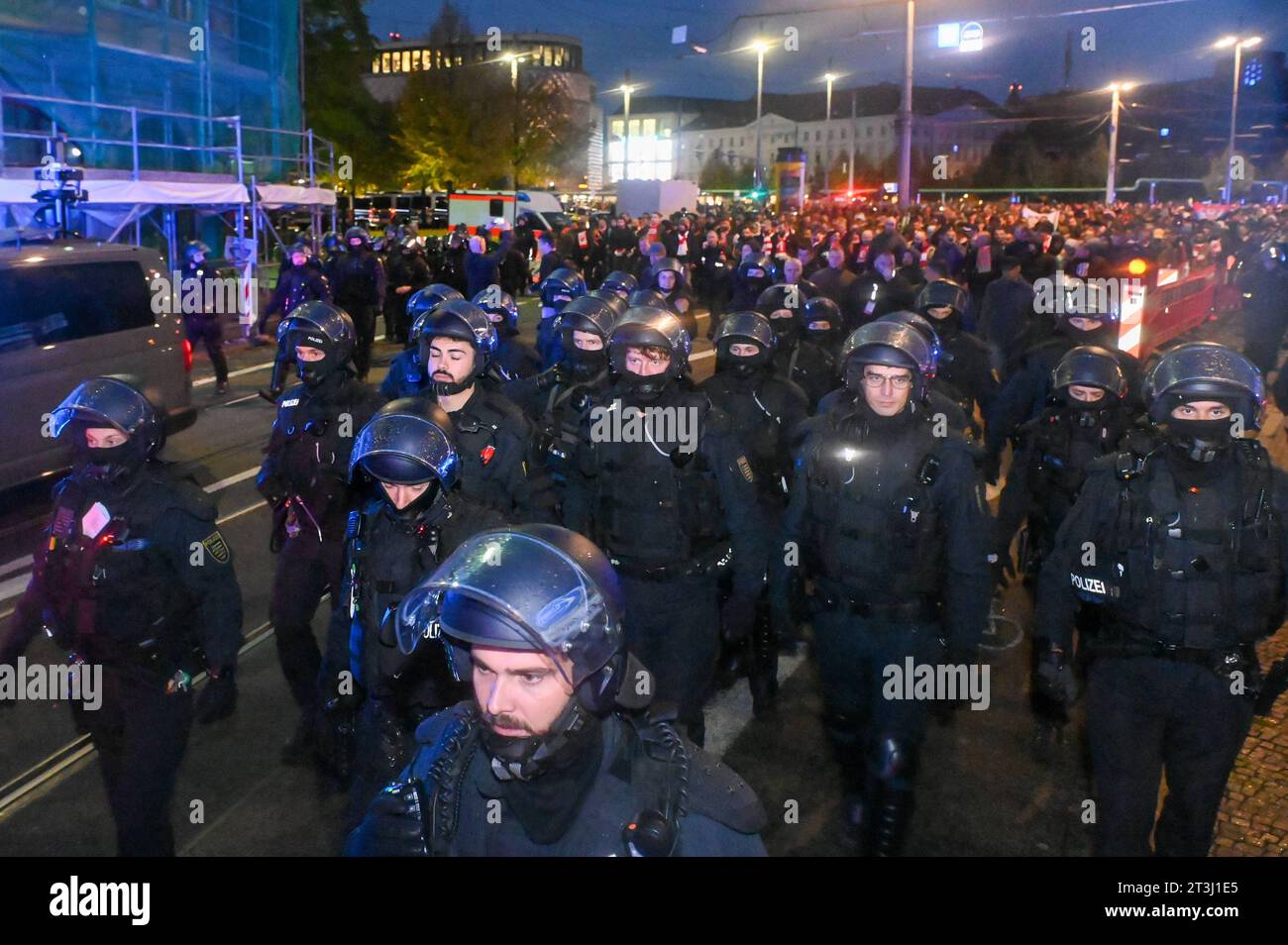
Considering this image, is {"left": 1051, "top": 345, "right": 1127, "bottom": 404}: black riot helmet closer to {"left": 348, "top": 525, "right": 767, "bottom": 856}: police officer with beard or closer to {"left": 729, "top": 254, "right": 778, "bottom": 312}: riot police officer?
{"left": 348, "top": 525, "right": 767, "bottom": 856}: police officer with beard

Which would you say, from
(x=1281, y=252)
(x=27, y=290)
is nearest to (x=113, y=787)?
(x=27, y=290)

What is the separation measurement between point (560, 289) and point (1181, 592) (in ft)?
21.1

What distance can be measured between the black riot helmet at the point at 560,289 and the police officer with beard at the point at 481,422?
381 cm

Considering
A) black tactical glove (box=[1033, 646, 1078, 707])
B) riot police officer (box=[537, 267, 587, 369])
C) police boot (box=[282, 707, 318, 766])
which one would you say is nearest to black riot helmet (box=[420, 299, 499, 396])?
police boot (box=[282, 707, 318, 766])

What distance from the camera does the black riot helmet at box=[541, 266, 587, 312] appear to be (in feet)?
30.5

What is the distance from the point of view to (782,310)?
8.52 metres

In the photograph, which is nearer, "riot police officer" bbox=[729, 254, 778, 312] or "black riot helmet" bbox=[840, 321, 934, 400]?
"black riot helmet" bbox=[840, 321, 934, 400]

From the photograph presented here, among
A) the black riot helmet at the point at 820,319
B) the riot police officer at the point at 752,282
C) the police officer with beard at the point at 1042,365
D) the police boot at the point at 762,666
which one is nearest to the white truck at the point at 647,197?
the riot police officer at the point at 752,282

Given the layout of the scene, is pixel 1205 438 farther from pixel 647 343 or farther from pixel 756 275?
pixel 756 275

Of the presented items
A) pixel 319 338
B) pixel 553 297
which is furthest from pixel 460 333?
pixel 553 297

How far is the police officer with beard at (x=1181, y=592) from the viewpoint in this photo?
3.71 m

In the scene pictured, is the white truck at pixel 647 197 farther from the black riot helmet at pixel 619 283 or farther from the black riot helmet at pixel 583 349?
the black riot helmet at pixel 583 349

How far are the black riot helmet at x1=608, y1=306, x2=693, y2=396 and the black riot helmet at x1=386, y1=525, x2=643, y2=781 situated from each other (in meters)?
2.62
